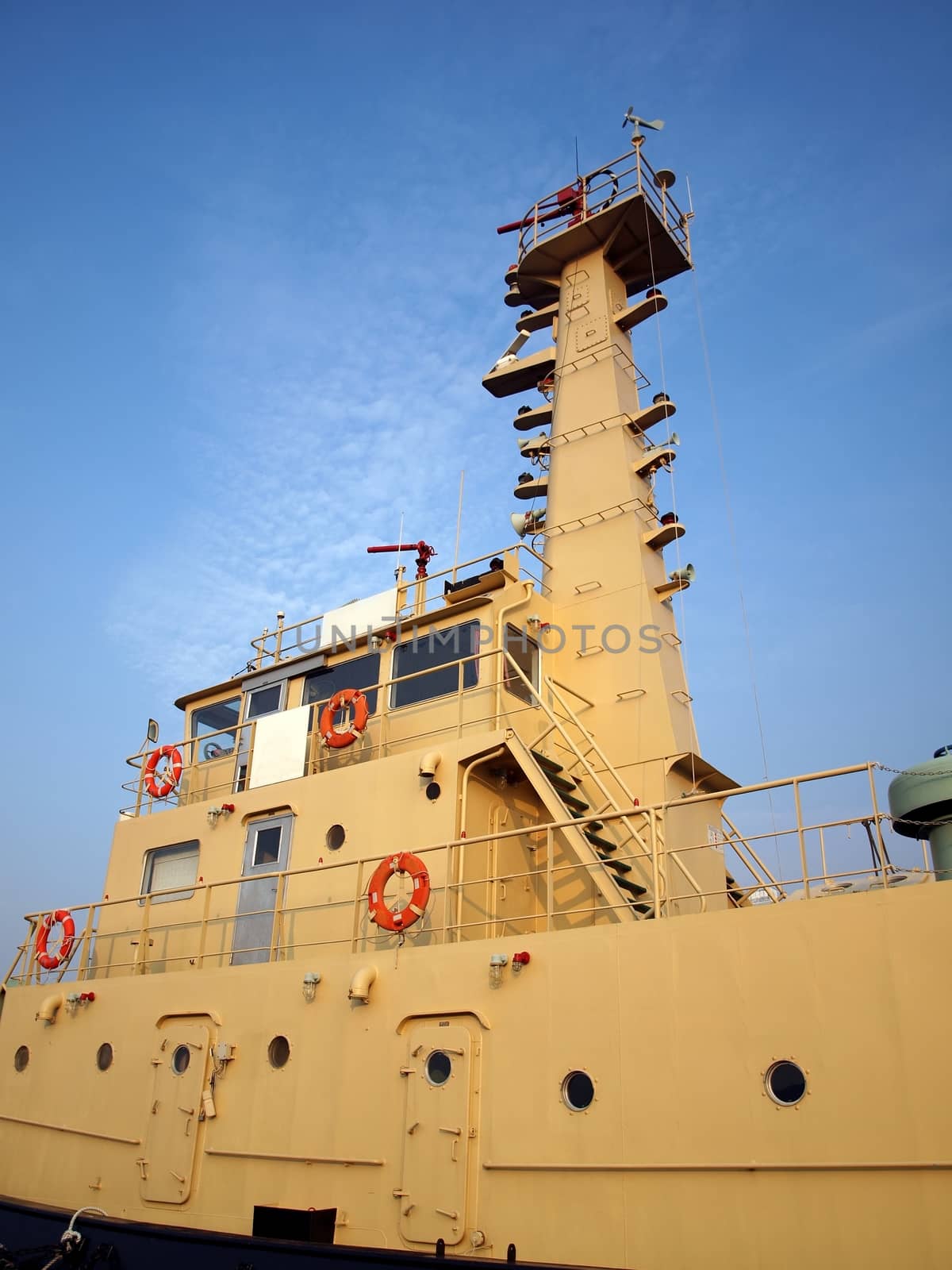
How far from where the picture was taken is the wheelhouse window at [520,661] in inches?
542

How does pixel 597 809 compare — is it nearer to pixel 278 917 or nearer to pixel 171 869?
pixel 278 917

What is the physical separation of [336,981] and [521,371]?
39.7ft

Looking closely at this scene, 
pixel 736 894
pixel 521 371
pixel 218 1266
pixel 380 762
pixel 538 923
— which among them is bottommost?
pixel 218 1266

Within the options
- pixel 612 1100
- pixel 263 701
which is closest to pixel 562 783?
pixel 612 1100

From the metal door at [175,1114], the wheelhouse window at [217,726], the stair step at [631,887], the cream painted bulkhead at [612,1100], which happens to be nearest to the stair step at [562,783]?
the stair step at [631,887]

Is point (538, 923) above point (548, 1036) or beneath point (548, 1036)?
above

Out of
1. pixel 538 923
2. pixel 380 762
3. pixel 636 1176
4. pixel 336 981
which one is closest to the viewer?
pixel 636 1176

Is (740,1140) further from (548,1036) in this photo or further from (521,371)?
(521,371)

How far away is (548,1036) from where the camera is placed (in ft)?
30.2

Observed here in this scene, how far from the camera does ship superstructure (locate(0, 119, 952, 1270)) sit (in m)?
7.80

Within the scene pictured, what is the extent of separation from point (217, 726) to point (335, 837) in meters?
5.00

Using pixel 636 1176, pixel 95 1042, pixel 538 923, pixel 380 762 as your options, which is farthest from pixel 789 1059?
pixel 95 1042

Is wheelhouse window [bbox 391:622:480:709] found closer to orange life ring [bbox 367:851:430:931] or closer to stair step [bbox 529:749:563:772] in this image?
stair step [bbox 529:749:563:772]

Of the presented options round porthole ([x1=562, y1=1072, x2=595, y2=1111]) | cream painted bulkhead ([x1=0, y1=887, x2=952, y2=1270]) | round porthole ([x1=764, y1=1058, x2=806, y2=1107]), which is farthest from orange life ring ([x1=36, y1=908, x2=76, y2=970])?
round porthole ([x1=764, y1=1058, x2=806, y2=1107])
